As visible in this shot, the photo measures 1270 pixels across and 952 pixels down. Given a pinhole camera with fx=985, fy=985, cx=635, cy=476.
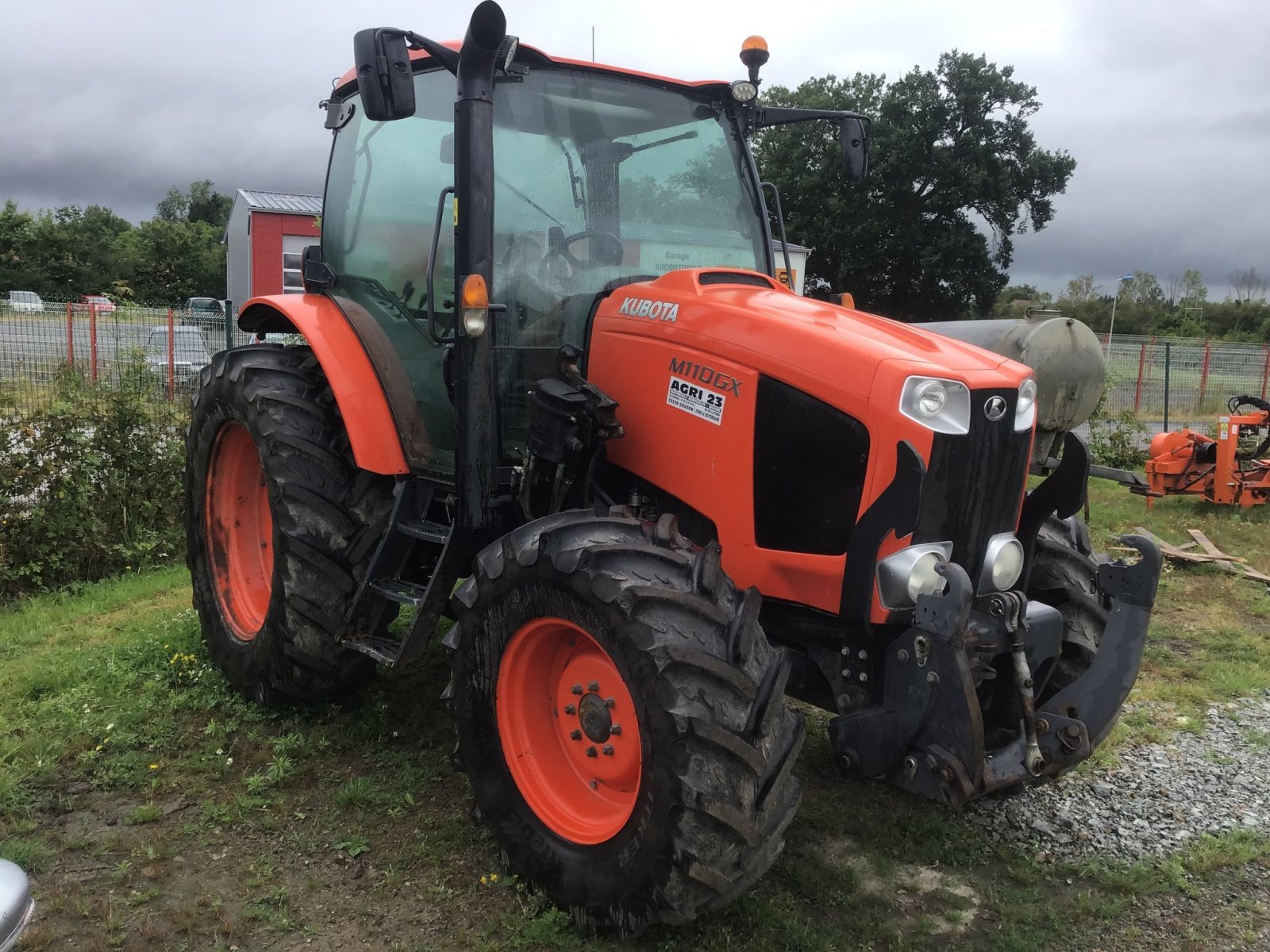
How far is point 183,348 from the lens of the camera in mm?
10250

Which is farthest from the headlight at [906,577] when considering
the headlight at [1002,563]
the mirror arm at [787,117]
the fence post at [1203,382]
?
the fence post at [1203,382]

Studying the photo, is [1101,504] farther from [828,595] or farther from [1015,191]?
[1015,191]

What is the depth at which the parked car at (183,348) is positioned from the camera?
8359 millimetres

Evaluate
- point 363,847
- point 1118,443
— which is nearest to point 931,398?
point 363,847

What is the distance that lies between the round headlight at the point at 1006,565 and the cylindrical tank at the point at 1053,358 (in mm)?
4346

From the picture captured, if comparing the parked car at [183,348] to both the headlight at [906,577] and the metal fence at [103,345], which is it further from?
the headlight at [906,577]

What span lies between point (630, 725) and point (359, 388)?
1.77m

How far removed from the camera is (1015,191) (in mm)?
32188

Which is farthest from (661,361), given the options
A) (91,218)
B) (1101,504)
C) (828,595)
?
(91,218)

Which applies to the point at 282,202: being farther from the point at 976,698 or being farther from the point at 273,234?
the point at 976,698

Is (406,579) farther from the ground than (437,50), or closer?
closer

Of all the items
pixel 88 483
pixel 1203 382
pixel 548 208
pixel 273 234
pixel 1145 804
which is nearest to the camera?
pixel 548 208

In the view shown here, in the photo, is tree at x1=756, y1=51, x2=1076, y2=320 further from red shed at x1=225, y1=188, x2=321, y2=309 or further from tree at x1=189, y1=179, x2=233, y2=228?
tree at x1=189, y1=179, x2=233, y2=228

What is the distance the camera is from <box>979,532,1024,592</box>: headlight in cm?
284
